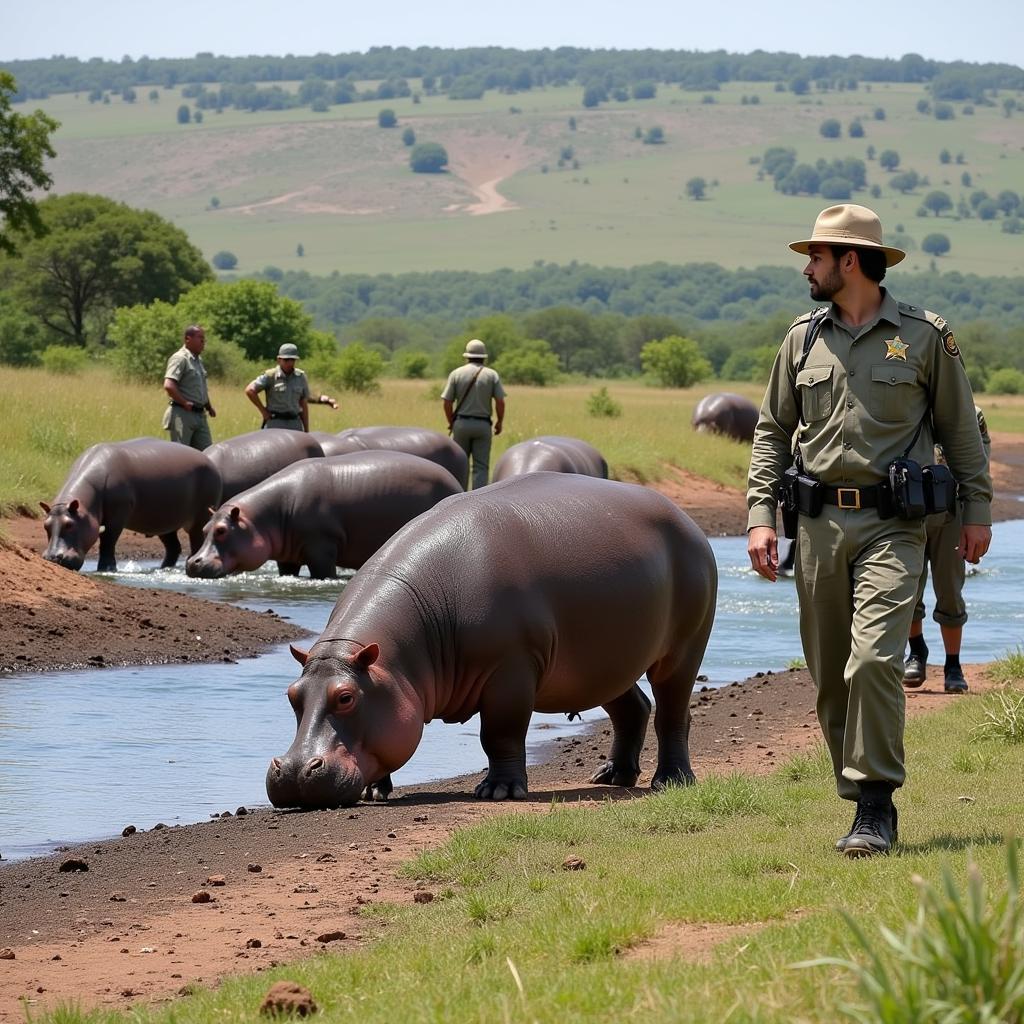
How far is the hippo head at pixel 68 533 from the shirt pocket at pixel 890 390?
1220 centimetres

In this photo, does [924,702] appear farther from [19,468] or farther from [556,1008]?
[19,468]

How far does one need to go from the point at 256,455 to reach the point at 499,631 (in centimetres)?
1244

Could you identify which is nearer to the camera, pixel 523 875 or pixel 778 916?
pixel 778 916

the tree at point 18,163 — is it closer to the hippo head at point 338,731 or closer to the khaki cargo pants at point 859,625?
the hippo head at point 338,731

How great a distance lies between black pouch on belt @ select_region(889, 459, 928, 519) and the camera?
6.38m

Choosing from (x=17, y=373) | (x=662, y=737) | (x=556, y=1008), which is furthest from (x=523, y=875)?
(x=17, y=373)

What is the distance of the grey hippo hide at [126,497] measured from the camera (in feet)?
58.3

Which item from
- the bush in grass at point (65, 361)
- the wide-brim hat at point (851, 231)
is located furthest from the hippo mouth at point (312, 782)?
the bush in grass at point (65, 361)

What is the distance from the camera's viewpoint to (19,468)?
864 inches

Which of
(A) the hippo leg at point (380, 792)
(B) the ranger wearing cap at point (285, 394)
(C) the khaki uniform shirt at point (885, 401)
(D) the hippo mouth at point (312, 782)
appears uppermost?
(C) the khaki uniform shirt at point (885, 401)

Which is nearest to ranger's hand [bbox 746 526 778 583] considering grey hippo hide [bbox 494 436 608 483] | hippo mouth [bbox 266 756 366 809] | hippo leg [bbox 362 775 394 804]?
hippo mouth [bbox 266 756 366 809]

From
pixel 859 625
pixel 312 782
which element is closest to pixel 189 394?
pixel 312 782

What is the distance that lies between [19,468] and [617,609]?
1454 centimetres

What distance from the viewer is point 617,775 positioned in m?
9.52
